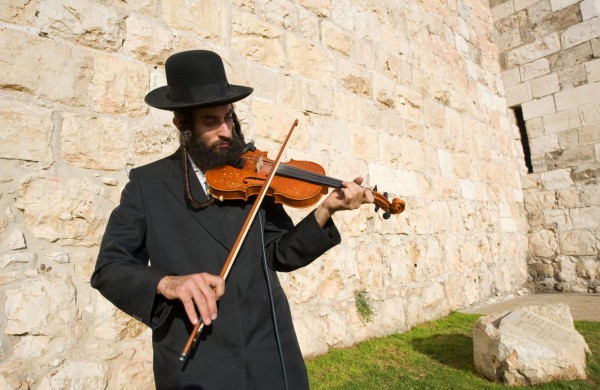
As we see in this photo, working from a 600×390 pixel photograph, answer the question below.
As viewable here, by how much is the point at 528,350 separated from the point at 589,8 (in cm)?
566

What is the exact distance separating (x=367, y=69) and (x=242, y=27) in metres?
1.65

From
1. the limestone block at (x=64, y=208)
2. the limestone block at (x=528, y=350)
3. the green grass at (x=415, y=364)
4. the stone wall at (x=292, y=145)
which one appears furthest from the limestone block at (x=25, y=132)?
the limestone block at (x=528, y=350)

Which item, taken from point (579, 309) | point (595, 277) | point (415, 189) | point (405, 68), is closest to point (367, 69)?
point (405, 68)

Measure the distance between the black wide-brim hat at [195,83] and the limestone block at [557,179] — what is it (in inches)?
248

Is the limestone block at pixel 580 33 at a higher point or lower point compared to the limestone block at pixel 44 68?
higher

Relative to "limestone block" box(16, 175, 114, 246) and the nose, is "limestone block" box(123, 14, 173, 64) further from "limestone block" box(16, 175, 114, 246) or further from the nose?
the nose

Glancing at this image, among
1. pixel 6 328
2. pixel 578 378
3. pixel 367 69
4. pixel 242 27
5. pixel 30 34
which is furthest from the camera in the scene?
pixel 367 69

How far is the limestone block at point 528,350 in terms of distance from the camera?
109 inches

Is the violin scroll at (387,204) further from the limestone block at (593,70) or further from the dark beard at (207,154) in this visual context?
the limestone block at (593,70)

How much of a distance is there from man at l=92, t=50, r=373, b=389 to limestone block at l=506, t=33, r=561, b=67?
6375 mm

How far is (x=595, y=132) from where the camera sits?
6086mm

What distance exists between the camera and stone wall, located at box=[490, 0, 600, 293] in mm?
6109

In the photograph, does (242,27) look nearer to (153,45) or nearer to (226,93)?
(153,45)

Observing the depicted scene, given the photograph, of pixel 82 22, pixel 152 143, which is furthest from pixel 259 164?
pixel 82 22
